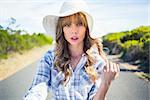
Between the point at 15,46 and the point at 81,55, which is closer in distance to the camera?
the point at 81,55

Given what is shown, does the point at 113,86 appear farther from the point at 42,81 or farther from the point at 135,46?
the point at 42,81

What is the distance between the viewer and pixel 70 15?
0.88m

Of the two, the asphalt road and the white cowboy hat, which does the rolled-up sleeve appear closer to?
the white cowboy hat

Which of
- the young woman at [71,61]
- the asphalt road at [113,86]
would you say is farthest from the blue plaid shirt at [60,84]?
the asphalt road at [113,86]

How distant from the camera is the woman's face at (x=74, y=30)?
89 centimetres

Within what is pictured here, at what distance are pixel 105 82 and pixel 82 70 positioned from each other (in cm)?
12

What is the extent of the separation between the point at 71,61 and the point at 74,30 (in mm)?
100

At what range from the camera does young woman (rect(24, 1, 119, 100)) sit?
2.85ft

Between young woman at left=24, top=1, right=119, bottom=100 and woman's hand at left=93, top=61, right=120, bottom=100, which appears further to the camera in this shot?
young woman at left=24, top=1, right=119, bottom=100

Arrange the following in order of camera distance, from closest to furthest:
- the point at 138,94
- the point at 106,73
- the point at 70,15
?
the point at 106,73, the point at 70,15, the point at 138,94

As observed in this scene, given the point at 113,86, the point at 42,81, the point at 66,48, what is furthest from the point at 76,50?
the point at 113,86

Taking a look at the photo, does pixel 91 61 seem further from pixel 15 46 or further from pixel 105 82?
pixel 15 46

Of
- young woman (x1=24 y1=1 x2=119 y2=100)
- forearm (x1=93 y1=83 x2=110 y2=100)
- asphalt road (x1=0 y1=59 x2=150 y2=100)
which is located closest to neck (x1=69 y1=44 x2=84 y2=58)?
young woman (x1=24 y1=1 x2=119 y2=100)

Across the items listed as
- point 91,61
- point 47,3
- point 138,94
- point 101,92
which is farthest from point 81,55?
point 138,94
